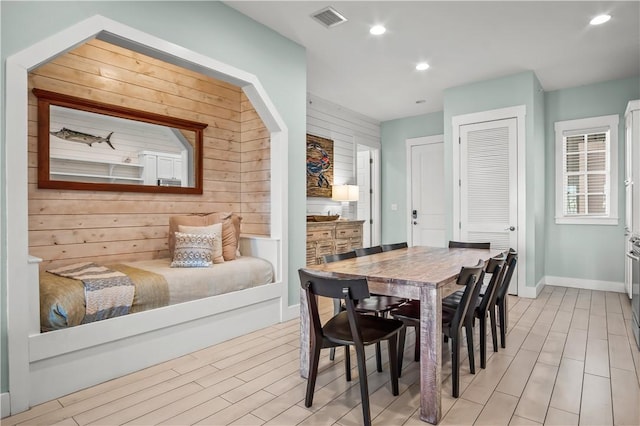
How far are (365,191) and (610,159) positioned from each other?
3581mm

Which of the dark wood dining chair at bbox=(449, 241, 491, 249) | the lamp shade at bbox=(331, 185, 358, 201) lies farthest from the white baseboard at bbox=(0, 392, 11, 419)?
the lamp shade at bbox=(331, 185, 358, 201)

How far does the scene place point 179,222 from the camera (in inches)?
143

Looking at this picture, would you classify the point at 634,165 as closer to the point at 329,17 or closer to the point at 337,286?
the point at 329,17

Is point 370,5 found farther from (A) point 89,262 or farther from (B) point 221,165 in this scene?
(A) point 89,262

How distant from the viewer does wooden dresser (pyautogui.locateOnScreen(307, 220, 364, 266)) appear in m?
4.62

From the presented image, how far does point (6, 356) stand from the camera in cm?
195

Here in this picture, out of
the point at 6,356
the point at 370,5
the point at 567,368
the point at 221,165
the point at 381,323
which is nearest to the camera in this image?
the point at 6,356

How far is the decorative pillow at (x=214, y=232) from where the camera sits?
337 cm

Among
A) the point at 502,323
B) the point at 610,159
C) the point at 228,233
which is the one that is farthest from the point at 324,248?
the point at 610,159

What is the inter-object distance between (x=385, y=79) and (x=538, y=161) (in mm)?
2230

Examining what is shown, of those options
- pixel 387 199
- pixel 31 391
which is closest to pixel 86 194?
pixel 31 391

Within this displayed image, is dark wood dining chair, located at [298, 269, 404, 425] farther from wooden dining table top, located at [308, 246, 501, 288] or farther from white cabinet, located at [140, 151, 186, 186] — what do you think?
white cabinet, located at [140, 151, 186, 186]

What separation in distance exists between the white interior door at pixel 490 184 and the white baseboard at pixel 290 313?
2.57 metres

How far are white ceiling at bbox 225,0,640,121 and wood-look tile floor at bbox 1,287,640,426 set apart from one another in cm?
275
